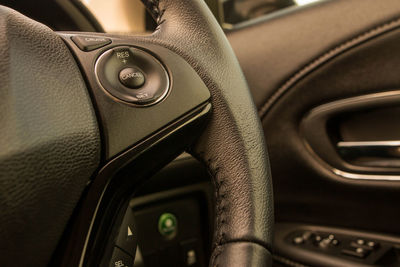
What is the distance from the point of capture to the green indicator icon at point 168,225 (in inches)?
31.3

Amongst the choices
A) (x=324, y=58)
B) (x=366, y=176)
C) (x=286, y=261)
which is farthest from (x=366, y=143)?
(x=286, y=261)

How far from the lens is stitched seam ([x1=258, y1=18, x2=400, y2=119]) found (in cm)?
73

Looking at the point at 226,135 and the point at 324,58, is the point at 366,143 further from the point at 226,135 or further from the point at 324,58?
the point at 226,135

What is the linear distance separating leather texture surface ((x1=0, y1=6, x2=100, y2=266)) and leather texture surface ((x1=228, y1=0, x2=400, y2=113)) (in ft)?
1.72

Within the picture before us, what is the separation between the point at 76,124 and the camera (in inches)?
14.8

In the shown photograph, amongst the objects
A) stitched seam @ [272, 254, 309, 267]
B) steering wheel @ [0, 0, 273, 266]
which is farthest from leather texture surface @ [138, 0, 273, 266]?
stitched seam @ [272, 254, 309, 267]

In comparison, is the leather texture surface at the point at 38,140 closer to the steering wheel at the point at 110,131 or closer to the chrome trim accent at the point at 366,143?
the steering wheel at the point at 110,131

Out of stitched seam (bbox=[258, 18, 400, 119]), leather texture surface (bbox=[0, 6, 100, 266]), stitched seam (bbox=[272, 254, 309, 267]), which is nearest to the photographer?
leather texture surface (bbox=[0, 6, 100, 266])

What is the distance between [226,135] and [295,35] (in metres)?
0.45

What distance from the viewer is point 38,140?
35 centimetres

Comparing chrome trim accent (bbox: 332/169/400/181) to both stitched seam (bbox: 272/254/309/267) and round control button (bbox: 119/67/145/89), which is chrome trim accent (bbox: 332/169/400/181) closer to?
stitched seam (bbox: 272/254/309/267)

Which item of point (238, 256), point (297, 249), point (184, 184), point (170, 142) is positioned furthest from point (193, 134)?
point (297, 249)

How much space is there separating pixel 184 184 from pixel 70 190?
18.1 inches

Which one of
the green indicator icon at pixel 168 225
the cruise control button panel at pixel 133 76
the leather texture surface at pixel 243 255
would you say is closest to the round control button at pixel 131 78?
the cruise control button panel at pixel 133 76
